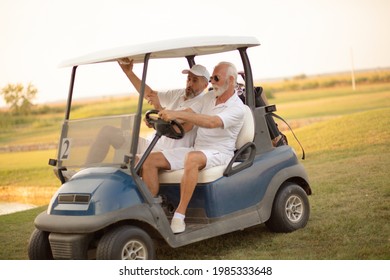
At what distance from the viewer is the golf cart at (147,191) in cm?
440

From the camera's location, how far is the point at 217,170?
4891 mm

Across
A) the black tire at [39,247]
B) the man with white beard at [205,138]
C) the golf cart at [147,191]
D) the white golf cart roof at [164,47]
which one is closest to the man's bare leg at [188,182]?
the man with white beard at [205,138]

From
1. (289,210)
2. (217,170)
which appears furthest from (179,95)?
(289,210)

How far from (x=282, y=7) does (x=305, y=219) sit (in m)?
3.16

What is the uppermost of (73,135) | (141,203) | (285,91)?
(73,135)

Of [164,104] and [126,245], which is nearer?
[126,245]

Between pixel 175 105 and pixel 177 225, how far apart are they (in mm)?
1075

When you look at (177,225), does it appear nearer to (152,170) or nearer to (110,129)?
(152,170)

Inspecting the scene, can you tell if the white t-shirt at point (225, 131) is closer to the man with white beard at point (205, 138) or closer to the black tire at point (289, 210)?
the man with white beard at point (205, 138)

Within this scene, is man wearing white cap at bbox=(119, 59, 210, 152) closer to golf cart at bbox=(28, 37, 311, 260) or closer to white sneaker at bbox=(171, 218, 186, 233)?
golf cart at bbox=(28, 37, 311, 260)

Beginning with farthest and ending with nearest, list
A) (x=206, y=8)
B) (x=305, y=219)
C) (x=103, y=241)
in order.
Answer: (x=206, y=8)
(x=305, y=219)
(x=103, y=241)

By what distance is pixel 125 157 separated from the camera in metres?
4.53
